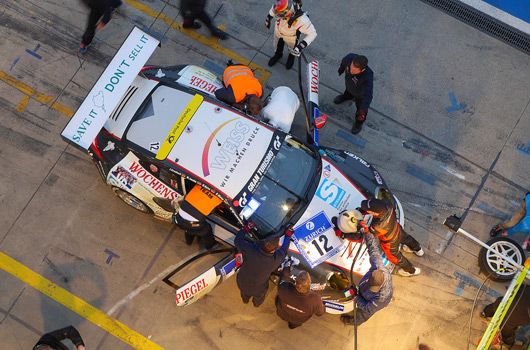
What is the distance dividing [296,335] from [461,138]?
4180 millimetres

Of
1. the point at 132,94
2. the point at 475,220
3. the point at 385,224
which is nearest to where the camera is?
the point at 385,224

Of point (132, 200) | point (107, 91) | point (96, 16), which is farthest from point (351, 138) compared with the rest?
point (96, 16)

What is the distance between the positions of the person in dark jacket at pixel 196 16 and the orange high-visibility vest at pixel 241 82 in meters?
1.76

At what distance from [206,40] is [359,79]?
2.94 m

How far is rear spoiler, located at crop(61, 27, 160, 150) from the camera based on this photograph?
500 centimetres

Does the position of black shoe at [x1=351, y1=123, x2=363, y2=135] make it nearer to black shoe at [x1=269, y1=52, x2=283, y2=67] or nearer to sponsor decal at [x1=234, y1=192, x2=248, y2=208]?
black shoe at [x1=269, y1=52, x2=283, y2=67]

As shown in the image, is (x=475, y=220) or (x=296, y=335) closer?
(x=296, y=335)

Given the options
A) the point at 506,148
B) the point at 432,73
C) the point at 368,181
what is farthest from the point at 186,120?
the point at 506,148

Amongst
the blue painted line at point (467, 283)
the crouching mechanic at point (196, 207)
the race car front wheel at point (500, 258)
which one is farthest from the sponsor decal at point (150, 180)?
the race car front wheel at point (500, 258)

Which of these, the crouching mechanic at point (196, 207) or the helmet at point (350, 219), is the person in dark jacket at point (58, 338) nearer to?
the crouching mechanic at point (196, 207)

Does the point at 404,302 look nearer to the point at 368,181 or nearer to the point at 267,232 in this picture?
the point at 368,181

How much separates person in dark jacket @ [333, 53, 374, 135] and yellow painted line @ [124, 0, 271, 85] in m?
1.55

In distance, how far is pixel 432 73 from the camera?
777cm

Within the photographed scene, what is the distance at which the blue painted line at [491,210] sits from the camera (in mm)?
7020
